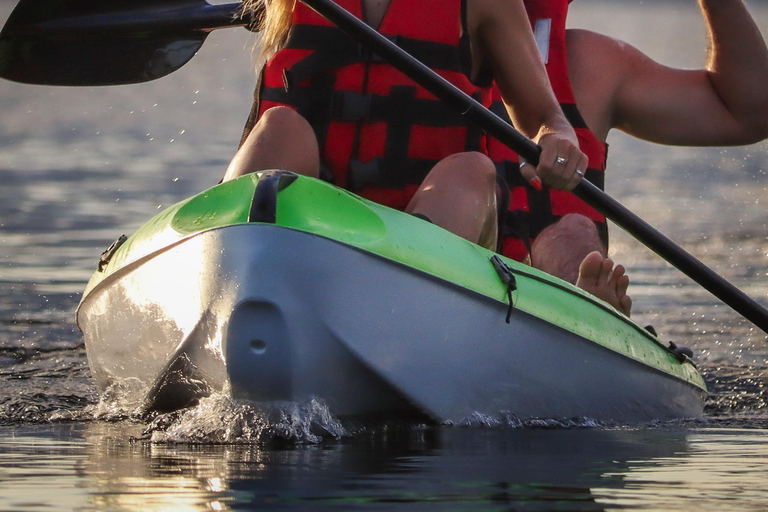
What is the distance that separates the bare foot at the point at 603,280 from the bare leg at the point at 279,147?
86 centimetres

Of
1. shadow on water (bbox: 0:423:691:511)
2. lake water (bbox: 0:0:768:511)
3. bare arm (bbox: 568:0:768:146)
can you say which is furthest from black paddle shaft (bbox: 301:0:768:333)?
bare arm (bbox: 568:0:768:146)

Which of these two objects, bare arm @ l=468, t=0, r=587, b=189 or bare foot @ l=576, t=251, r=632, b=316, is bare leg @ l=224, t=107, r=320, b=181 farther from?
bare foot @ l=576, t=251, r=632, b=316

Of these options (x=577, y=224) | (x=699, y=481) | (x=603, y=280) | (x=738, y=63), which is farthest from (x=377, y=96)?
(x=738, y=63)

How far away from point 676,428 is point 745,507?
1337 millimetres

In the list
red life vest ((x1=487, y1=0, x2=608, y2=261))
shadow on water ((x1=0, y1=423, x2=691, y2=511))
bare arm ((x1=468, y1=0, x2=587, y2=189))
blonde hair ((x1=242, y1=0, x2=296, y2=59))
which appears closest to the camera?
shadow on water ((x1=0, y1=423, x2=691, y2=511))

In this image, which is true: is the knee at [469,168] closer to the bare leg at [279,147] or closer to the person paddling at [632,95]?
the bare leg at [279,147]

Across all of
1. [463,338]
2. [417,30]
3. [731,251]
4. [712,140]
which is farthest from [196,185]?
[463,338]

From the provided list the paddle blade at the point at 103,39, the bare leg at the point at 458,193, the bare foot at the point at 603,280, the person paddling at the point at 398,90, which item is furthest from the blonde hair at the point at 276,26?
the paddle blade at the point at 103,39

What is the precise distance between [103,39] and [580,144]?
1659 mm

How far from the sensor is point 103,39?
4250 mm

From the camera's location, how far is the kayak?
7.27 ft

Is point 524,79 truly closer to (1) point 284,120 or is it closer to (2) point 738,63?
(1) point 284,120

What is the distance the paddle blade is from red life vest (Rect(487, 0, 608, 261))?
105cm

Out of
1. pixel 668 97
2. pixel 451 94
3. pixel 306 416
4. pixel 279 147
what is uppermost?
pixel 668 97
